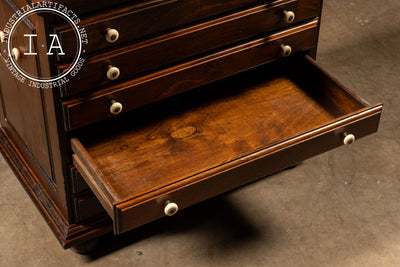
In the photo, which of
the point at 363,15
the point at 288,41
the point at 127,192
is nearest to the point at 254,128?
the point at 288,41

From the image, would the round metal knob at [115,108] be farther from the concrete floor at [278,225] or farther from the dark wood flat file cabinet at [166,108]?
the concrete floor at [278,225]

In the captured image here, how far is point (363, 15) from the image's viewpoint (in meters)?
3.46

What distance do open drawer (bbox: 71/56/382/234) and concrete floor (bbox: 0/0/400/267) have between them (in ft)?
1.34

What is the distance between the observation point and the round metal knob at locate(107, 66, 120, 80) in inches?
75.1

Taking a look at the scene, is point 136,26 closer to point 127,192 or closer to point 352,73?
point 127,192

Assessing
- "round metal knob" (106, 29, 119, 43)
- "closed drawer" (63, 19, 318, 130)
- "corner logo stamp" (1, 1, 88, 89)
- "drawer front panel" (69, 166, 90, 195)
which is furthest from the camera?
"drawer front panel" (69, 166, 90, 195)

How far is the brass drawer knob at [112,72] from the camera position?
1.91 m

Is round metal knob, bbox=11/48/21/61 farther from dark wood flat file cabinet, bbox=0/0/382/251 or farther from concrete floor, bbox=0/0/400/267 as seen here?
concrete floor, bbox=0/0/400/267

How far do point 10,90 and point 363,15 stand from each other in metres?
1.86

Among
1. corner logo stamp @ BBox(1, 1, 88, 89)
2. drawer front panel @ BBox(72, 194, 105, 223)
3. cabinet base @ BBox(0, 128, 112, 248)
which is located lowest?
cabinet base @ BBox(0, 128, 112, 248)

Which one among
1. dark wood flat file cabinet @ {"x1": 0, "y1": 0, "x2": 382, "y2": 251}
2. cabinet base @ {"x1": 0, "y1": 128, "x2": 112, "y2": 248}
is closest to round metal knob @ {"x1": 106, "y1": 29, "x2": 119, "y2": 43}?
dark wood flat file cabinet @ {"x1": 0, "y1": 0, "x2": 382, "y2": 251}

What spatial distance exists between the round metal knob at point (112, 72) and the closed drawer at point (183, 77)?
52 millimetres

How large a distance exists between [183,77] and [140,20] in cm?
26

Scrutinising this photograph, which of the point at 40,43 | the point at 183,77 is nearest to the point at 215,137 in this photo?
the point at 183,77
